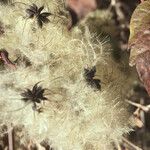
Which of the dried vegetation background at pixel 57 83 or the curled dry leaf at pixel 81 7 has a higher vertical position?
the curled dry leaf at pixel 81 7

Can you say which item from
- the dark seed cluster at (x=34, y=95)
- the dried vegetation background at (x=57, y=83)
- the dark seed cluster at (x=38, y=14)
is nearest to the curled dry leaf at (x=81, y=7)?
the dried vegetation background at (x=57, y=83)

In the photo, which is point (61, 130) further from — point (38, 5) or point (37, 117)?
point (38, 5)

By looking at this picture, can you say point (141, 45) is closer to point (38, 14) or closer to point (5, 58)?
point (38, 14)

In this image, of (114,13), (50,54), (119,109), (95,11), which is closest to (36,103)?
(50,54)

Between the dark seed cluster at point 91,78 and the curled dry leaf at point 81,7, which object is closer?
the dark seed cluster at point 91,78

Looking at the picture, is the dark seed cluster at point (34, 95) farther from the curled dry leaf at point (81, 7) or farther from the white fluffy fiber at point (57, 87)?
the curled dry leaf at point (81, 7)

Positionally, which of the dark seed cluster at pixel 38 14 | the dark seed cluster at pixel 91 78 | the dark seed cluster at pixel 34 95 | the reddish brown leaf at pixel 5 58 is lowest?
the dark seed cluster at pixel 34 95

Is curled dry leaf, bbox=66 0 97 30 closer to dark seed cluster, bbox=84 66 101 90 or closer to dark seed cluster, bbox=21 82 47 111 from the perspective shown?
dark seed cluster, bbox=84 66 101 90
